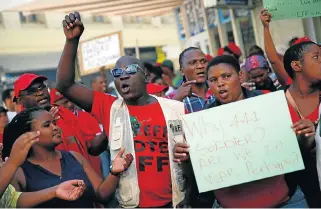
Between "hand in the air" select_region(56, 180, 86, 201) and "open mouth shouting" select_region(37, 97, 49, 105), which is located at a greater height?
"open mouth shouting" select_region(37, 97, 49, 105)

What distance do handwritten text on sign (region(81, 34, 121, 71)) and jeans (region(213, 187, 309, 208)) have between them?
6.66 meters

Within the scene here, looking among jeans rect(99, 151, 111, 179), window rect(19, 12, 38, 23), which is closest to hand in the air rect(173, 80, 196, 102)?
→ jeans rect(99, 151, 111, 179)

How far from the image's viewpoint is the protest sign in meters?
9.87

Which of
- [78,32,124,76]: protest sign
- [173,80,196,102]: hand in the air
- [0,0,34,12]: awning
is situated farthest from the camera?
[78,32,124,76]: protest sign

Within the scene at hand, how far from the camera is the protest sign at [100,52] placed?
987 centimetres

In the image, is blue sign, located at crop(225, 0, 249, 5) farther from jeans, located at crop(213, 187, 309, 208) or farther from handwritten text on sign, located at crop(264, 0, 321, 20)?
jeans, located at crop(213, 187, 309, 208)

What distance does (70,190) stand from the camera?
3230mm

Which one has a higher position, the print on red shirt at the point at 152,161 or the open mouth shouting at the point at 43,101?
the open mouth shouting at the point at 43,101

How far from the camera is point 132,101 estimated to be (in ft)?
12.2

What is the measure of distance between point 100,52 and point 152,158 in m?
6.82

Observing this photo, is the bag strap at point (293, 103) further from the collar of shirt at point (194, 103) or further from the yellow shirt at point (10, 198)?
the yellow shirt at point (10, 198)

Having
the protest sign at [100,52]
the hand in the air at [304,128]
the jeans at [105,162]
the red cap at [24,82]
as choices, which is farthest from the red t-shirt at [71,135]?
the protest sign at [100,52]

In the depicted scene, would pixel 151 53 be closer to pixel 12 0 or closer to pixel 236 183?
pixel 12 0

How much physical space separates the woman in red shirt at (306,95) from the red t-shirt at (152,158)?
0.83 meters
